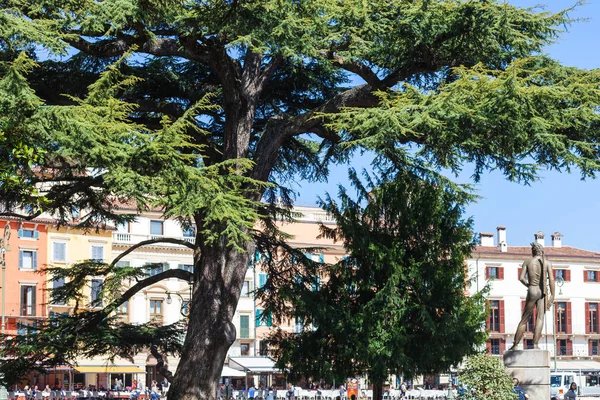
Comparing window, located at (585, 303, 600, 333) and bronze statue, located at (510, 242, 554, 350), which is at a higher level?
bronze statue, located at (510, 242, 554, 350)

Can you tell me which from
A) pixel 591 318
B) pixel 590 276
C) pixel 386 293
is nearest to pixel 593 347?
pixel 591 318

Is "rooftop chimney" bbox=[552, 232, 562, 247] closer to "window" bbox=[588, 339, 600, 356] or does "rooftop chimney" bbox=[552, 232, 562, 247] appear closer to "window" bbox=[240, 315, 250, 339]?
"window" bbox=[588, 339, 600, 356]

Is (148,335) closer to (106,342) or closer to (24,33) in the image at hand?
(106,342)

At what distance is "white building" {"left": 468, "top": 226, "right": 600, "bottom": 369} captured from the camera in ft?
255

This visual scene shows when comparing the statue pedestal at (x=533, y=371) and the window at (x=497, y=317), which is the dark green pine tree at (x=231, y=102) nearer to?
the statue pedestal at (x=533, y=371)

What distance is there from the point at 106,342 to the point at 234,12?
7860mm

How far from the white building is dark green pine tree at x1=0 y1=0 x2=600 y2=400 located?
188ft

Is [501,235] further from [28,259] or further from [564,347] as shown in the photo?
[28,259]

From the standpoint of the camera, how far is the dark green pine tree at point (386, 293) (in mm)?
24562

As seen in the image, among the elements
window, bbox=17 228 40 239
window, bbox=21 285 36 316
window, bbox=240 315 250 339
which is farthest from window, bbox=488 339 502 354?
window, bbox=17 228 40 239

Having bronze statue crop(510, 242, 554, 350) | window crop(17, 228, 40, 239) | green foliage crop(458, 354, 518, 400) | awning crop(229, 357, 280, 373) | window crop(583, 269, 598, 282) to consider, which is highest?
window crop(17, 228, 40, 239)

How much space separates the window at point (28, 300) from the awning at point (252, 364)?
12.1 metres

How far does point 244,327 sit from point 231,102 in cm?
→ 4932

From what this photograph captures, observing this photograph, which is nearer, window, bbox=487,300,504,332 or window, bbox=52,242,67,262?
window, bbox=52,242,67,262
